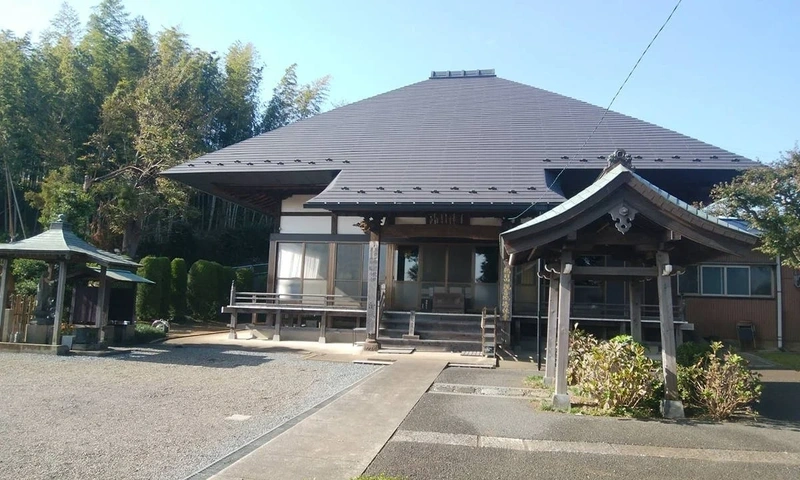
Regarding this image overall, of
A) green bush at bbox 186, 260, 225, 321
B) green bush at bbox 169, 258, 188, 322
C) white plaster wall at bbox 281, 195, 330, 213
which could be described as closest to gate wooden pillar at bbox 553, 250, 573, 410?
white plaster wall at bbox 281, 195, 330, 213

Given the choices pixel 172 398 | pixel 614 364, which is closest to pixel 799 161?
pixel 614 364

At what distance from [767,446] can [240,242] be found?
28.5 m

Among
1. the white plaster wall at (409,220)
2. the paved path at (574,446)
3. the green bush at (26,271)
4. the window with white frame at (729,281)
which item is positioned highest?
the white plaster wall at (409,220)

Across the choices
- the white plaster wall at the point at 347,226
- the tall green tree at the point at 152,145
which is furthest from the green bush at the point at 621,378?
the tall green tree at the point at 152,145

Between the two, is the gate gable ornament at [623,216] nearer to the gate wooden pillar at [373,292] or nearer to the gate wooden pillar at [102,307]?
the gate wooden pillar at [373,292]

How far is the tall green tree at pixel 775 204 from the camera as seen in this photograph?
9.75 metres

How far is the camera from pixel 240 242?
3080cm

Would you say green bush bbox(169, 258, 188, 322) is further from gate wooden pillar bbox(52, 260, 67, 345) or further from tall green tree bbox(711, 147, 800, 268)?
tall green tree bbox(711, 147, 800, 268)

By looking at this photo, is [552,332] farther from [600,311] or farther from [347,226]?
[347,226]

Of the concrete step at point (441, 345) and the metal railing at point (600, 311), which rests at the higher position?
the metal railing at point (600, 311)

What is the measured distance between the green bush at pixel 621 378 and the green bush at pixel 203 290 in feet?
57.1

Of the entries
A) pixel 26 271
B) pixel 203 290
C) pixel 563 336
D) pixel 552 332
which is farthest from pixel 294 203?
pixel 563 336

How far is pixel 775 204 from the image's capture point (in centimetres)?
1003

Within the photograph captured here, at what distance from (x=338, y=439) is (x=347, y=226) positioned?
35.8ft
